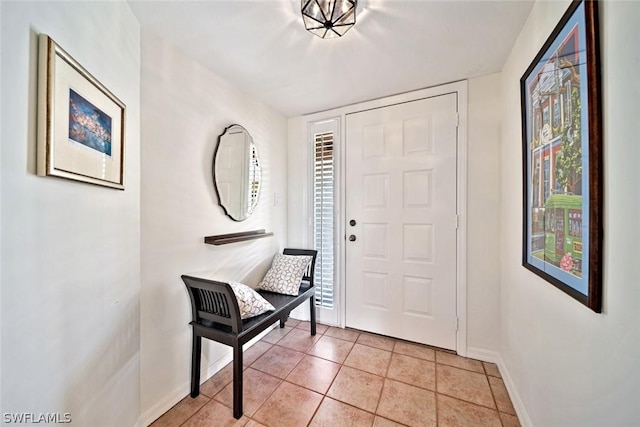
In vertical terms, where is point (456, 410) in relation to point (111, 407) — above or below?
below

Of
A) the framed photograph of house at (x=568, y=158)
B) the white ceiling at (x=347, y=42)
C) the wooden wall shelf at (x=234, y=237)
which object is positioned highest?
the white ceiling at (x=347, y=42)

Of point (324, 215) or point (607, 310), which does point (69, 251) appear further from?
point (324, 215)

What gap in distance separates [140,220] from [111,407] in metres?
0.85

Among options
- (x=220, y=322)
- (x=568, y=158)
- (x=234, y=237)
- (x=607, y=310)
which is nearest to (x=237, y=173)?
(x=234, y=237)

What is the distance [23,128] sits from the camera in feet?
2.32

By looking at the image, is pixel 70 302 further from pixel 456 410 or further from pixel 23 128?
pixel 456 410

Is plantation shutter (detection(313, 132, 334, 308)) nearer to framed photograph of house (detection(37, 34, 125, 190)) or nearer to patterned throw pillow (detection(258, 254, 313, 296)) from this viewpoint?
patterned throw pillow (detection(258, 254, 313, 296))

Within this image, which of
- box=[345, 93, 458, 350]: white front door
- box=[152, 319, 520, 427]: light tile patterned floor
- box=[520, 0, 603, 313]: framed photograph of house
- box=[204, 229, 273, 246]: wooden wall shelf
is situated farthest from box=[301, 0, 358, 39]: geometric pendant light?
box=[152, 319, 520, 427]: light tile patterned floor

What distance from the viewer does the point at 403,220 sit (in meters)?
2.17

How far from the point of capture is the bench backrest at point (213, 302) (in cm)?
137

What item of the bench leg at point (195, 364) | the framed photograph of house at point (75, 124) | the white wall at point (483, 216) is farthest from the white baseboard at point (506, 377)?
the framed photograph of house at point (75, 124)

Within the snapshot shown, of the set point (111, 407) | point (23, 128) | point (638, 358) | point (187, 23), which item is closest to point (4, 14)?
point (23, 128)

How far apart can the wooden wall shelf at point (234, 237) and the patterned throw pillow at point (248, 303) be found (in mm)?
337

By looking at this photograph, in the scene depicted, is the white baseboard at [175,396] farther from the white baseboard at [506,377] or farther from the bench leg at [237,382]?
the white baseboard at [506,377]
